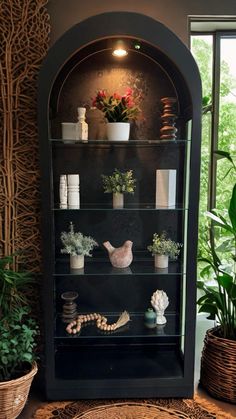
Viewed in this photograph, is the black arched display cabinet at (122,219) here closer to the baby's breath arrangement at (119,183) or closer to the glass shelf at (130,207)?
the glass shelf at (130,207)

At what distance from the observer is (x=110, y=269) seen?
1.96 metres

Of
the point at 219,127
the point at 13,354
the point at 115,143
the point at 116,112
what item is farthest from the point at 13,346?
the point at 219,127

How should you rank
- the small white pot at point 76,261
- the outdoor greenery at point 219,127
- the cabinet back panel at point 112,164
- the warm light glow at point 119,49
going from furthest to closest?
the outdoor greenery at point 219,127 → the cabinet back panel at point 112,164 → the small white pot at point 76,261 → the warm light glow at point 119,49

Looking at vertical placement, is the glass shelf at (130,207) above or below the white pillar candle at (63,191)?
below

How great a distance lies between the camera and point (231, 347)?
1.79 m

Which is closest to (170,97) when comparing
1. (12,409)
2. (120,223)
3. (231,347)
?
(120,223)

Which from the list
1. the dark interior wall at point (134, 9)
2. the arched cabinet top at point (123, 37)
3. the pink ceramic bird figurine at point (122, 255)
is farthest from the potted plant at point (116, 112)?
the pink ceramic bird figurine at point (122, 255)

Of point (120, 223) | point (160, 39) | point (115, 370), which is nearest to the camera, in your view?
point (160, 39)

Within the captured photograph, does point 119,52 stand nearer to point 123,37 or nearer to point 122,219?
point 123,37

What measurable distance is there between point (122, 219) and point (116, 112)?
68 centimetres

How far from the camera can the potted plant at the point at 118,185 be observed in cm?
197

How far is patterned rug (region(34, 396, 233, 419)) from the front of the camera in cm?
172

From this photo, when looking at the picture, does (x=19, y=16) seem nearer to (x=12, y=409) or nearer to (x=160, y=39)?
(x=160, y=39)

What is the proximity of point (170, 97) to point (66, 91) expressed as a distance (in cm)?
65
